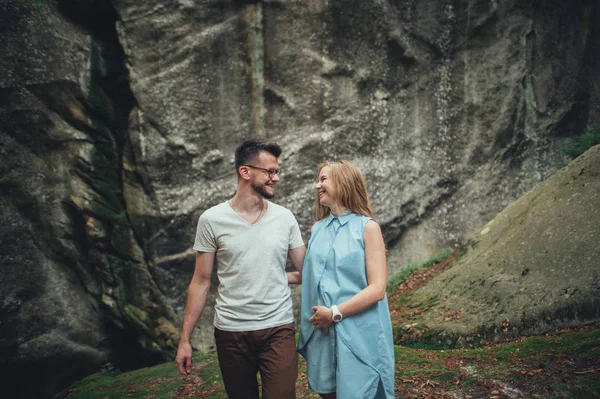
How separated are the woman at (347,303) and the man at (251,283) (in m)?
0.23

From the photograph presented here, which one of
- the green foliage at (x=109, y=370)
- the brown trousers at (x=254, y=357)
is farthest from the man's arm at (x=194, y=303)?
the green foliage at (x=109, y=370)

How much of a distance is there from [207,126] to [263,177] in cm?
597

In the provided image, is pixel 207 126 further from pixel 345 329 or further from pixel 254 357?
pixel 345 329

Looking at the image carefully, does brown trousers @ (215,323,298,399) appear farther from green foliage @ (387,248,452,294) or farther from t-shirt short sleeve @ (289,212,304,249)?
green foliage @ (387,248,452,294)

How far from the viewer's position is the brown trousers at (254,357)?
3.25 meters

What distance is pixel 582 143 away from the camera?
951 centimetres

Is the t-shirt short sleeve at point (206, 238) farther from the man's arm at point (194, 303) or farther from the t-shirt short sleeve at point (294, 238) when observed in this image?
the t-shirt short sleeve at point (294, 238)

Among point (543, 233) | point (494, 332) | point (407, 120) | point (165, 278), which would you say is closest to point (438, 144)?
point (407, 120)

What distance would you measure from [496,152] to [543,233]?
3891 millimetres

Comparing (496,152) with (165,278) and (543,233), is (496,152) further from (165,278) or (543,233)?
(165,278)

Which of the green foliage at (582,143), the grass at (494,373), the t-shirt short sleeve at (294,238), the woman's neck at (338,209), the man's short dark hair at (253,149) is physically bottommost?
the grass at (494,373)

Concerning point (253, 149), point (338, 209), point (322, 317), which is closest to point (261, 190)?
point (253, 149)

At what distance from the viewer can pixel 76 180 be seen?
9.38 metres

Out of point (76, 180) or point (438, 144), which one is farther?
point (438, 144)
